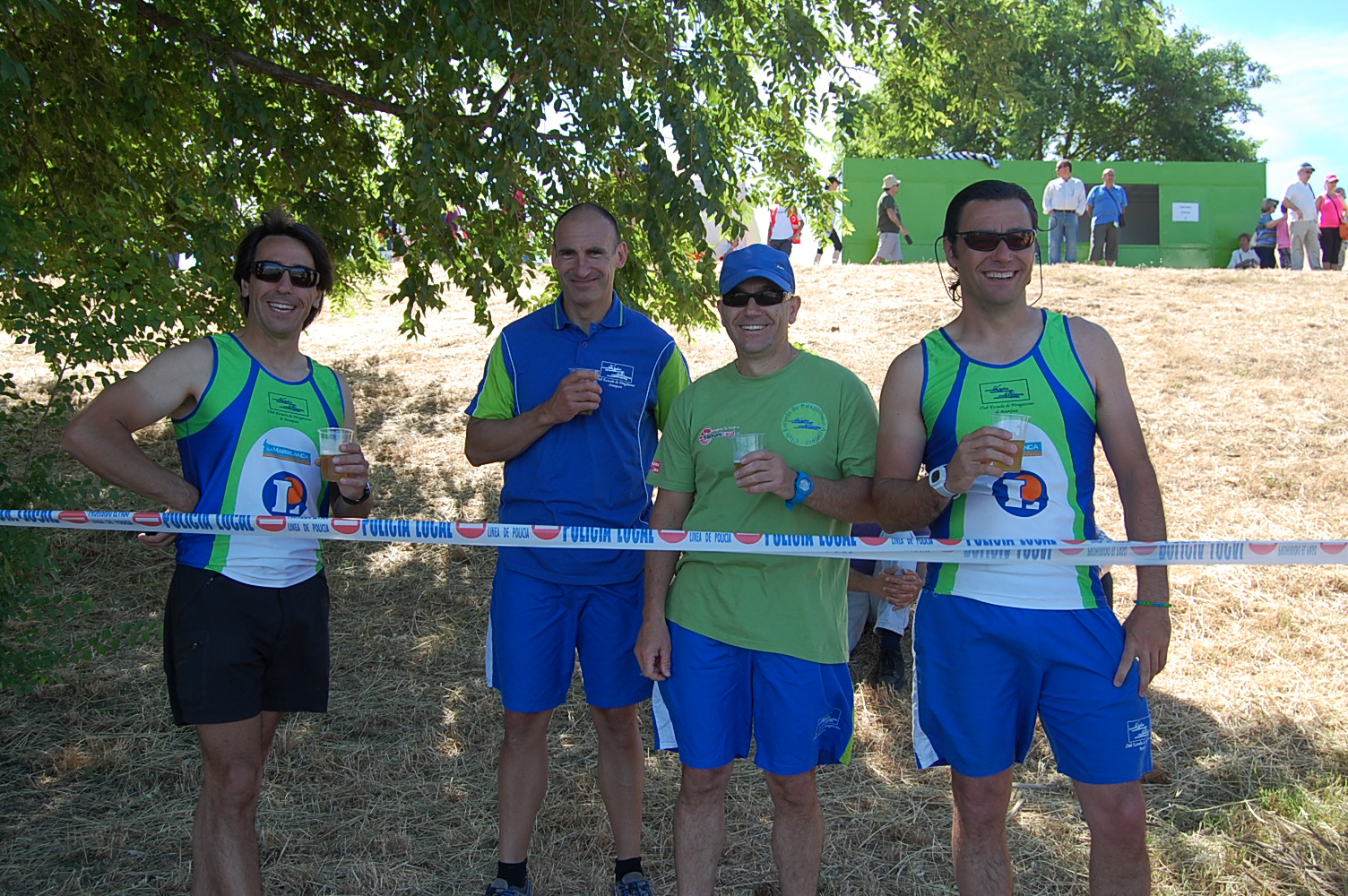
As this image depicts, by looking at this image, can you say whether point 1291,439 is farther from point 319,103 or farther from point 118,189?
point 118,189

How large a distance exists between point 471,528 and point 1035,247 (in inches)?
68.5

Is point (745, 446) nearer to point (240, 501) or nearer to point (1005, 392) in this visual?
point (1005, 392)

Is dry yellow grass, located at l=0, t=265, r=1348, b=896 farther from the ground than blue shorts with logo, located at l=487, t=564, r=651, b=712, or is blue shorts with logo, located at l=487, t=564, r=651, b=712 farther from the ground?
blue shorts with logo, located at l=487, t=564, r=651, b=712

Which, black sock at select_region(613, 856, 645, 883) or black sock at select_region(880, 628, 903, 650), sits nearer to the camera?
black sock at select_region(613, 856, 645, 883)

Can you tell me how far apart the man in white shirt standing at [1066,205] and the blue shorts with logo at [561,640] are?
1392 centimetres

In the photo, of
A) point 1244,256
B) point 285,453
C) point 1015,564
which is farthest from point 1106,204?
point 285,453

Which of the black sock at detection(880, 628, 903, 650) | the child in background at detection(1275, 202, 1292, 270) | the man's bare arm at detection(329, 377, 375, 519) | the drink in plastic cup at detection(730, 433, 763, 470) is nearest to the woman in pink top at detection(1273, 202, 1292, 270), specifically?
the child in background at detection(1275, 202, 1292, 270)

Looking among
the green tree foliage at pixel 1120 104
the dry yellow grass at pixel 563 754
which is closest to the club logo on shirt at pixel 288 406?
the dry yellow grass at pixel 563 754

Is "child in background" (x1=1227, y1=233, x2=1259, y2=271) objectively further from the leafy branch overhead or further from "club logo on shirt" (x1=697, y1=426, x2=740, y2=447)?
"club logo on shirt" (x1=697, y1=426, x2=740, y2=447)

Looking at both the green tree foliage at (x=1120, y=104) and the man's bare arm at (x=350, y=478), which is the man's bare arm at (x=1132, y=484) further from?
the green tree foliage at (x=1120, y=104)

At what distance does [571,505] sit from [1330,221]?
1921cm

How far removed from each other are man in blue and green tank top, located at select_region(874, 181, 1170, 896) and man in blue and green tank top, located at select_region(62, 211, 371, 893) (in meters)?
1.55

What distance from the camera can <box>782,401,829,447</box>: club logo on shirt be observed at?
285 centimetres

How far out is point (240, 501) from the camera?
280 centimetres
